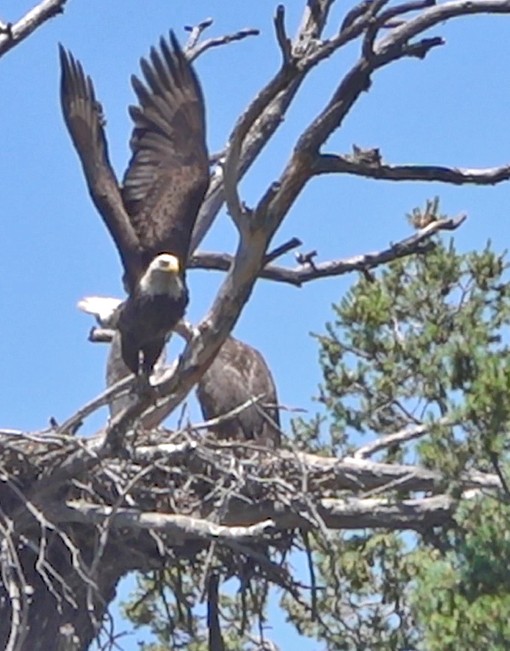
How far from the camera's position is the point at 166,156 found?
31.8 feet

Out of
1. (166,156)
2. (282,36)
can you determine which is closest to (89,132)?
(166,156)

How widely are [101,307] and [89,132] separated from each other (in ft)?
5.06

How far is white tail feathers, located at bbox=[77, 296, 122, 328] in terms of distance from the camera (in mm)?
10414

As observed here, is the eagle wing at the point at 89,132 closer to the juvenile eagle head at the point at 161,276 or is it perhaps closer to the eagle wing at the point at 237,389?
the juvenile eagle head at the point at 161,276

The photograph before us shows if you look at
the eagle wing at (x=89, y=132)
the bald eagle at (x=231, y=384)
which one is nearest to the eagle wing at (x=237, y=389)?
the bald eagle at (x=231, y=384)

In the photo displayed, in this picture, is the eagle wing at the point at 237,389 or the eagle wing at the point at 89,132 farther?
the eagle wing at the point at 237,389

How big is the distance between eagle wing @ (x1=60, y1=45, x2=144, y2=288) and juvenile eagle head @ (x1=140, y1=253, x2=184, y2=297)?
33 centimetres

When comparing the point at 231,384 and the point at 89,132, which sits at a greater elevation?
the point at 89,132

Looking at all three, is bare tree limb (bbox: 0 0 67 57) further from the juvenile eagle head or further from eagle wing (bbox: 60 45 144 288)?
the juvenile eagle head

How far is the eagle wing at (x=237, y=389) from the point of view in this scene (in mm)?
10969

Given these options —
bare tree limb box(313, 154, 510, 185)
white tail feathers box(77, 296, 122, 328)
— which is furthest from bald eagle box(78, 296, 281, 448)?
bare tree limb box(313, 154, 510, 185)

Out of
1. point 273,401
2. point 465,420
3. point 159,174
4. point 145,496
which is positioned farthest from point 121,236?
point 465,420

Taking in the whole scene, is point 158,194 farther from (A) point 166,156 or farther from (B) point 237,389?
(B) point 237,389

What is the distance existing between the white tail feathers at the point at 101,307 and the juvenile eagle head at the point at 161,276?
788mm
